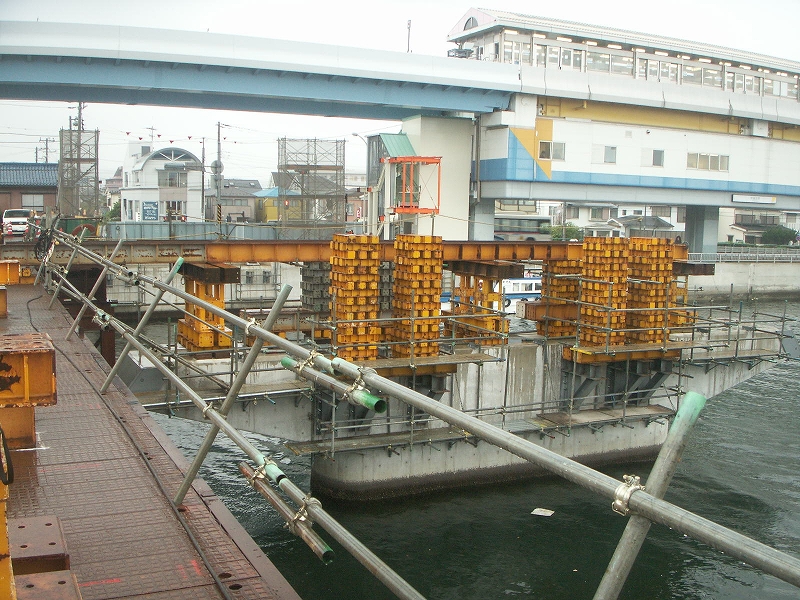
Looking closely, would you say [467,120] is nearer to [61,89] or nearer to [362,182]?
[61,89]

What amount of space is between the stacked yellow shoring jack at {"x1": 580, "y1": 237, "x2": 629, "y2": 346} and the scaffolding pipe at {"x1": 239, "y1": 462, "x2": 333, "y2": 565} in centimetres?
1936

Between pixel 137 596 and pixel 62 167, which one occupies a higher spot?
pixel 62 167

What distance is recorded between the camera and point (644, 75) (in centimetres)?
5262

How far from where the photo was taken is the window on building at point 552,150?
150 feet

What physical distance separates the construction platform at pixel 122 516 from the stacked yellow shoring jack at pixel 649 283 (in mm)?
18438

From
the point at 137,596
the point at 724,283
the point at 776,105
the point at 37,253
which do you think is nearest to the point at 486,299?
the point at 37,253

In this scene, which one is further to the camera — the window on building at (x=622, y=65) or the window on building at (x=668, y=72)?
the window on building at (x=668, y=72)

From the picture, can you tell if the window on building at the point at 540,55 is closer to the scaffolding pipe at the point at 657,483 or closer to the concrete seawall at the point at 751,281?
the concrete seawall at the point at 751,281

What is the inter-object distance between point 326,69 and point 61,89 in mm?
12796

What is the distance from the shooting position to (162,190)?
71.5m

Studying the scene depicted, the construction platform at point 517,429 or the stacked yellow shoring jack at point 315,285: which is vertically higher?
the stacked yellow shoring jack at point 315,285

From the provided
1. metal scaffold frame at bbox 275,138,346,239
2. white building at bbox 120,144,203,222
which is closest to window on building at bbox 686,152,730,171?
metal scaffold frame at bbox 275,138,346,239

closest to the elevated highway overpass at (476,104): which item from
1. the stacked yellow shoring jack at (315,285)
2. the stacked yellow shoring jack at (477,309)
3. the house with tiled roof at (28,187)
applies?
the stacked yellow shoring jack at (315,285)

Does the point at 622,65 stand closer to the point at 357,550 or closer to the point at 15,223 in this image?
the point at 15,223
